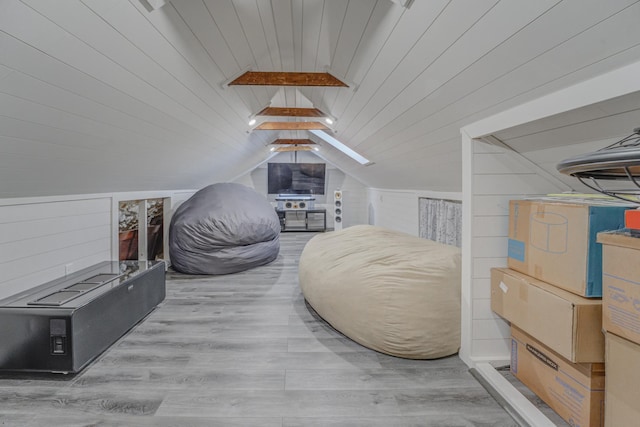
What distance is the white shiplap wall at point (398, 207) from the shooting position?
4299 mm

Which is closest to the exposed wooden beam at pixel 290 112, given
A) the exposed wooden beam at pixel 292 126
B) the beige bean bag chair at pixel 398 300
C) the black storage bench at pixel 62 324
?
the exposed wooden beam at pixel 292 126

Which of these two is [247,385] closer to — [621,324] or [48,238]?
[621,324]

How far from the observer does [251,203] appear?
418 centimetres

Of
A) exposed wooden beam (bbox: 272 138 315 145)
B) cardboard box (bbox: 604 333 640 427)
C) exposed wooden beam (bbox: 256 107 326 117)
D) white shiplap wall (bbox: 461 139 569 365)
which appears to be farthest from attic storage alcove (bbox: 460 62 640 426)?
exposed wooden beam (bbox: 272 138 315 145)

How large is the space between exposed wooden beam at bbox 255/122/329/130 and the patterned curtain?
1805 mm

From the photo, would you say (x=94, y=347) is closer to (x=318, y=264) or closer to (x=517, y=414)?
(x=318, y=264)

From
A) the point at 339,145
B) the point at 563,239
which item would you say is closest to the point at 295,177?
the point at 339,145

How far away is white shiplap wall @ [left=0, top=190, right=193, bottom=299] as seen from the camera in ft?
6.58

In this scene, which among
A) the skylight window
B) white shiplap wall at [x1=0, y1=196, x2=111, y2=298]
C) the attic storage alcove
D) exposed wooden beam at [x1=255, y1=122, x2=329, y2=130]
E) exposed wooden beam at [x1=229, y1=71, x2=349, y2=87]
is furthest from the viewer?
the skylight window

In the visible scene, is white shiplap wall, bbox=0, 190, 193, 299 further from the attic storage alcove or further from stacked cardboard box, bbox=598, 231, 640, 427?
stacked cardboard box, bbox=598, 231, 640, 427

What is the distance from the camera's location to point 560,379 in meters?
1.34

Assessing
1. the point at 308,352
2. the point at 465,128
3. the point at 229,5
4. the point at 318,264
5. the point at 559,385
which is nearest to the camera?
the point at 559,385

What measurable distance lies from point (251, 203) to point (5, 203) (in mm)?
2489

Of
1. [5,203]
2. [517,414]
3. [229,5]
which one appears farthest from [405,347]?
[5,203]
